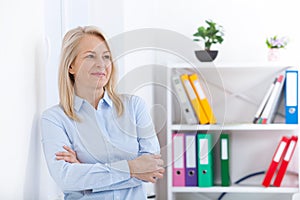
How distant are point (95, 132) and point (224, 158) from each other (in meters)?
1.32

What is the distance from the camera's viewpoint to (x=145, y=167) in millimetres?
1963

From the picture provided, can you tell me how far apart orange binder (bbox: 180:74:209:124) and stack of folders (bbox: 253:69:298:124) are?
0.29m

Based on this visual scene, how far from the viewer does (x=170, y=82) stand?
322cm

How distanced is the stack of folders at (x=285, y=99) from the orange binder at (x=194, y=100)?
0.29 meters

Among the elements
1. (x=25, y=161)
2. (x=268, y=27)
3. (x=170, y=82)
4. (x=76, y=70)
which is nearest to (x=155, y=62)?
(x=170, y=82)

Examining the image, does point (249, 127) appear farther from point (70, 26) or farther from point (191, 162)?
point (70, 26)

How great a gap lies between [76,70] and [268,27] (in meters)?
1.63

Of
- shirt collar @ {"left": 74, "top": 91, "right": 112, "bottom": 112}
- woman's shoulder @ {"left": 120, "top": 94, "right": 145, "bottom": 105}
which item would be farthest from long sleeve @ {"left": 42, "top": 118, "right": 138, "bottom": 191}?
woman's shoulder @ {"left": 120, "top": 94, "right": 145, "bottom": 105}

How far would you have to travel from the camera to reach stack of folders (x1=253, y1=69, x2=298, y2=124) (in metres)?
3.07

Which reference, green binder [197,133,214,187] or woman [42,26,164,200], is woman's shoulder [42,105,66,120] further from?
green binder [197,133,214,187]

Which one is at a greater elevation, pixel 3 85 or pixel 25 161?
pixel 3 85

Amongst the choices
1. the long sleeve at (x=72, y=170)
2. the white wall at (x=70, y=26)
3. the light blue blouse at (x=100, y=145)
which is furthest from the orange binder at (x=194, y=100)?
the long sleeve at (x=72, y=170)

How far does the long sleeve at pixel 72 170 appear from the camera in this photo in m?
1.88

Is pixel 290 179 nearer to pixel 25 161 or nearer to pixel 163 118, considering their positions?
pixel 163 118
